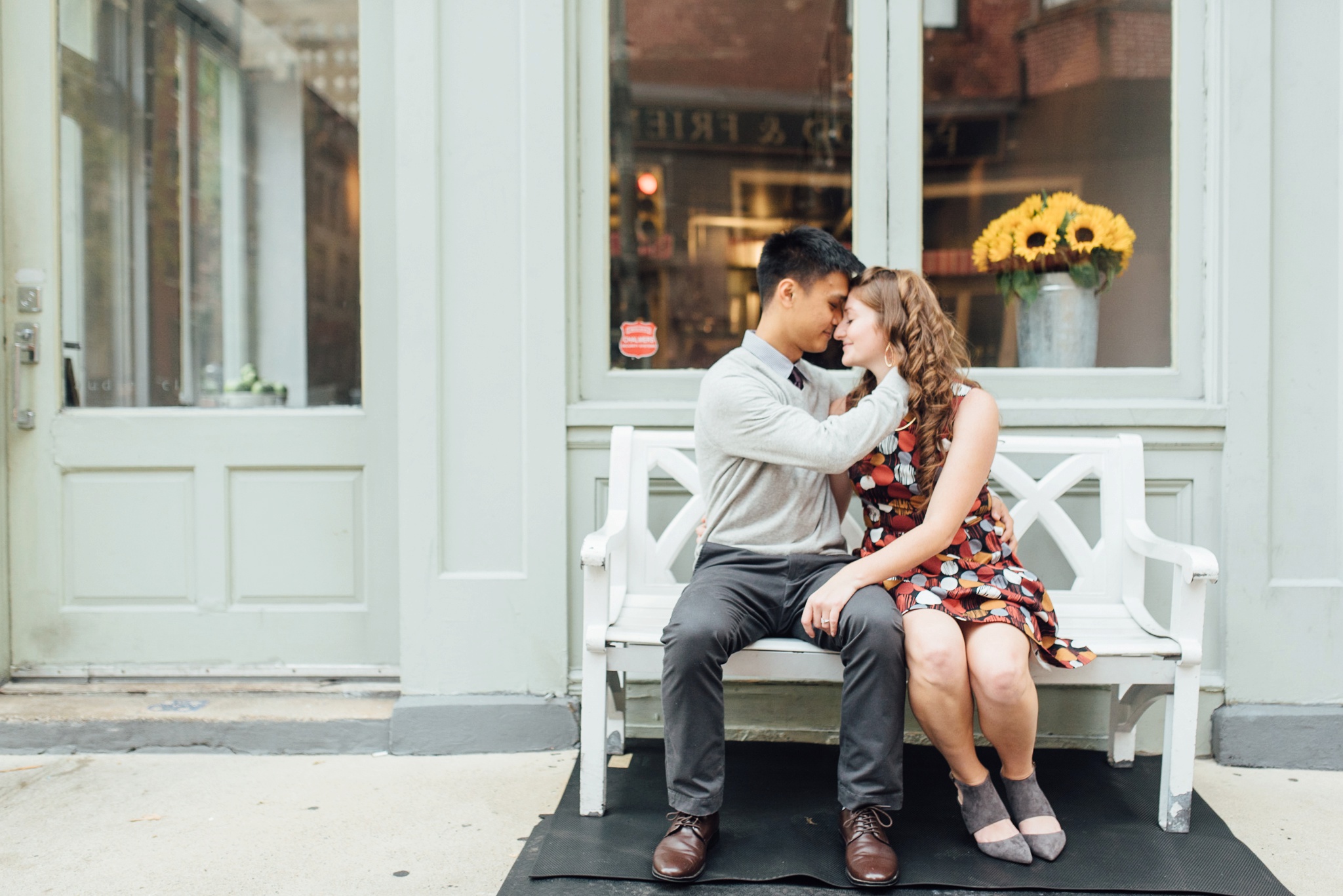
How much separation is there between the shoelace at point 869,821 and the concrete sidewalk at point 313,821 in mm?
842

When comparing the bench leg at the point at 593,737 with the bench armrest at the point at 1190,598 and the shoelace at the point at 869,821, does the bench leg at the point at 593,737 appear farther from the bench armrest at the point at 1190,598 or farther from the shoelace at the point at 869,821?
the bench armrest at the point at 1190,598

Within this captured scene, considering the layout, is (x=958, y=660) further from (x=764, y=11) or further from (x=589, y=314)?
(x=764, y=11)

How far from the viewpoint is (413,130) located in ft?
9.89

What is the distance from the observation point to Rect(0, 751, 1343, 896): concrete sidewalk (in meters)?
2.25

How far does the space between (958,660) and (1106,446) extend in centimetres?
106

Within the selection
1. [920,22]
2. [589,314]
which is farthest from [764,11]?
[589,314]

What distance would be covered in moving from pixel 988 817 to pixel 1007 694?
1.09ft

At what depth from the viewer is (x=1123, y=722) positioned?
2.86 meters

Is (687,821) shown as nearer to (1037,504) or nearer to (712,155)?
(1037,504)

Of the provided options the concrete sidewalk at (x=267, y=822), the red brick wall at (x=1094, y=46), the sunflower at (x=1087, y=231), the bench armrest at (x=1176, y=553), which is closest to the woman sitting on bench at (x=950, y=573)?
the bench armrest at (x=1176, y=553)

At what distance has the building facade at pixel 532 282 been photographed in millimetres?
2979

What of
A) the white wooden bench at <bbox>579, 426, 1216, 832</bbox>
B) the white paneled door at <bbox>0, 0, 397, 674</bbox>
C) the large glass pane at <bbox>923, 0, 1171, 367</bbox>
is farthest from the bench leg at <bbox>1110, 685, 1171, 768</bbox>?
the white paneled door at <bbox>0, 0, 397, 674</bbox>

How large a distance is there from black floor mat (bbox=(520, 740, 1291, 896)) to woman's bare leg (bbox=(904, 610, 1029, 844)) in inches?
6.1

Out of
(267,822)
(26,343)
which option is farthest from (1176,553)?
(26,343)
